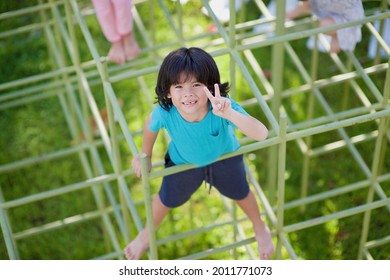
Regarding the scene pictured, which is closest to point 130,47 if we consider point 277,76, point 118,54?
point 118,54

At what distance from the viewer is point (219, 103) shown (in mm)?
2115

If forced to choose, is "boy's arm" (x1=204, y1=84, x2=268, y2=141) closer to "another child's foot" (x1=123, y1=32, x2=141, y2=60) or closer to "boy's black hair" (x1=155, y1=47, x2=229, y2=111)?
"boy's black hair" (x1=155, y1=47, x2=229, y2=111)

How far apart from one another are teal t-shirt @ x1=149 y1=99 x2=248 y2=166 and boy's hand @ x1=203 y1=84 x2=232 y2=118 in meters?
0.16

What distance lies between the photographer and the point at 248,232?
3.66 meters

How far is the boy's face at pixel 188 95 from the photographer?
7.14ft

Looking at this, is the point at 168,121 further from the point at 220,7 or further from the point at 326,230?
the point at 220,7

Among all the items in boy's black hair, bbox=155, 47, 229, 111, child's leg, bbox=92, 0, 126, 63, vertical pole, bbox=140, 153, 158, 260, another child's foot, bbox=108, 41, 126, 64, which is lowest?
vertical pole, bbox=140, 153, 158, 260

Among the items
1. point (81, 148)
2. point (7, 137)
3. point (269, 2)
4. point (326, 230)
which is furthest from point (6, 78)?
point (326, 230)

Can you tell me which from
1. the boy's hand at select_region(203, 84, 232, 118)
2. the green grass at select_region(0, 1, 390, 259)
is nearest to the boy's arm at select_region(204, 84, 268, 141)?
the boy's hand at select_region(203, 84, 232, 118)

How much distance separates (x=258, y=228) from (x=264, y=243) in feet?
0.21

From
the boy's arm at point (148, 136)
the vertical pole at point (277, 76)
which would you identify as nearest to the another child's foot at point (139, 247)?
the boy's arm at point (148, 136)

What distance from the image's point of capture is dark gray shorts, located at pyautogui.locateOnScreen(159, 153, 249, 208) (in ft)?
8.22

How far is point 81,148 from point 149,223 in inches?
52.0

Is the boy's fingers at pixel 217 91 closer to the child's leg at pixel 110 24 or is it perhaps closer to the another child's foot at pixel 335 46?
the child's leg at pixel 110 24
